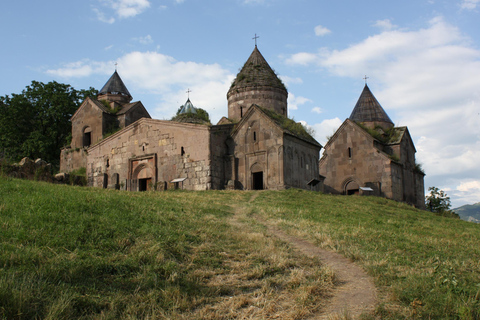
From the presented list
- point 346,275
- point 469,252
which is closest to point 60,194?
point 346,275

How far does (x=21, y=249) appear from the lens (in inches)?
233

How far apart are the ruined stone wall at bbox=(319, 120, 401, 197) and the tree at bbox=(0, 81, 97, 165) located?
19543 millimetres

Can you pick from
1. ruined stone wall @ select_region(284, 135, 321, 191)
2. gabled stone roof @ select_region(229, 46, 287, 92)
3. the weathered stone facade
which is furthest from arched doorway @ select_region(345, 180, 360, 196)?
gabled stone roof @ select_region(229, 46, 287, 92)

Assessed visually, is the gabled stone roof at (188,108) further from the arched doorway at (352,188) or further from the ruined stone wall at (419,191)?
the ruined stone wall at (419,191)

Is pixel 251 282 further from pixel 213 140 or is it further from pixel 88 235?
pixel 213 140

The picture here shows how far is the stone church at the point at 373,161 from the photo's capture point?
79.1ft

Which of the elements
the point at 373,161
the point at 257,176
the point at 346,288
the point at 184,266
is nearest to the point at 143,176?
the point at 257,176

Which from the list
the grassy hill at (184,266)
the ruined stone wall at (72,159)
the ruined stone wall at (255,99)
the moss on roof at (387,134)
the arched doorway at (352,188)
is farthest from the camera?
the ruined stone wall at (72,159)

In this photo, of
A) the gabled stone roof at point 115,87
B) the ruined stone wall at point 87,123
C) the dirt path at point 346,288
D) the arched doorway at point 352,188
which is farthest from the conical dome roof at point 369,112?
the dirt path at point 346,288

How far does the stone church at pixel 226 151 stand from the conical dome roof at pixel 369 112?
5.11 m

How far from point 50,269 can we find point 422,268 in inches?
217

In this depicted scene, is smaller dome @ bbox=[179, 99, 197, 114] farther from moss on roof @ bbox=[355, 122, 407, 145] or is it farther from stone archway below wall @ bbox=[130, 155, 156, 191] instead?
moss on roof @ bbox=[355, 122, 407, 145]

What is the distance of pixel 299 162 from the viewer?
2184 cm

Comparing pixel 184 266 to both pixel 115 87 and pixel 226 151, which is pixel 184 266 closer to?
pixel 226 151
